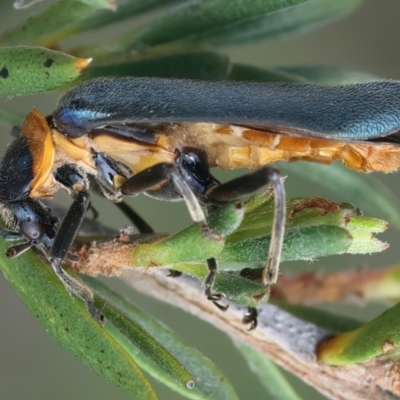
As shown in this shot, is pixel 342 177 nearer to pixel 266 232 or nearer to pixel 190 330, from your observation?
pixel 266 232

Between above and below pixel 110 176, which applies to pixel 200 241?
above

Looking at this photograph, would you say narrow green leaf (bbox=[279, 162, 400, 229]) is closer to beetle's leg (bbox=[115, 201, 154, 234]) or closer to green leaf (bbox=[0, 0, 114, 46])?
beetle's leg (bbox=[115, 201, 154, 234])

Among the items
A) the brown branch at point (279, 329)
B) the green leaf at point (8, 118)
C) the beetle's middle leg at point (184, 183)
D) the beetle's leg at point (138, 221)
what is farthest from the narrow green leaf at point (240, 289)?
the green leaf at point (8, 118)

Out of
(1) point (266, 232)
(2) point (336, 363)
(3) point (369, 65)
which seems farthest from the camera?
(3) point (369, 65)

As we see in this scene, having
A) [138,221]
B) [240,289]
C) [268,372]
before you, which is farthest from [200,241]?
[138,221]

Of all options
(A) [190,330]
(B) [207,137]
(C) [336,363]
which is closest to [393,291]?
(C) [336,363]

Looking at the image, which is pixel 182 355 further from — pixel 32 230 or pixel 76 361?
pixel 76 361

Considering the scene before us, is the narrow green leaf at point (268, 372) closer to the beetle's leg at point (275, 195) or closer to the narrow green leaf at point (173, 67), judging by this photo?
the beetle's leg at point (275, 195)

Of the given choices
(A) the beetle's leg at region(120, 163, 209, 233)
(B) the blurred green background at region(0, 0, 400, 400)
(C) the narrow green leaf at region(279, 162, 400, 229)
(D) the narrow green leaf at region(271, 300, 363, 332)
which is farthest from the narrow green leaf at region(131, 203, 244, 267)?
(B) the blurred green background at region(0, 0, 400, 400)
